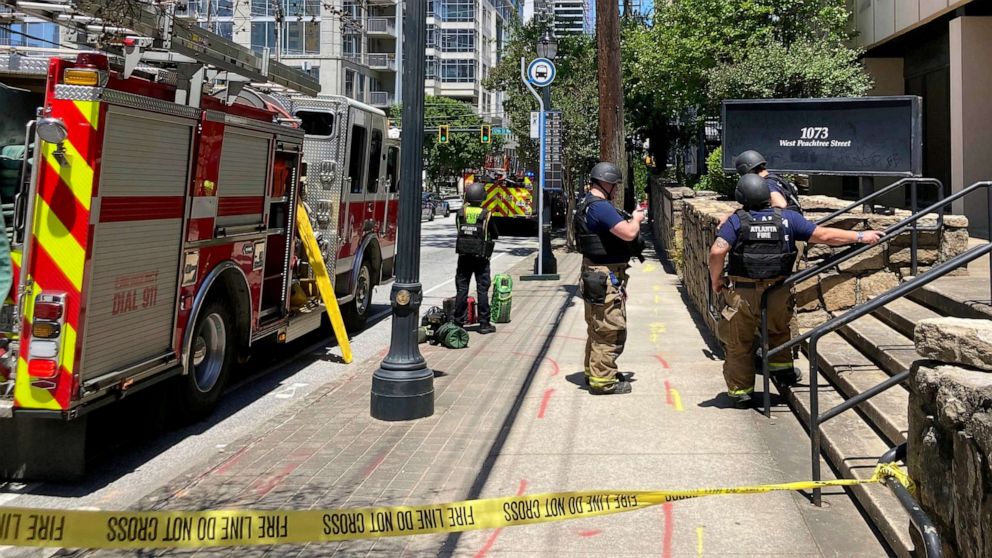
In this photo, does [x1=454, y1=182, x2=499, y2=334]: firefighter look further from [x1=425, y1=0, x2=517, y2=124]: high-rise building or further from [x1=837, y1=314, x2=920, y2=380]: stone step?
[x1=425, y1=0, x2=517, y2=124]: high-rise building

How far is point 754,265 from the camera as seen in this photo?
6.29 m

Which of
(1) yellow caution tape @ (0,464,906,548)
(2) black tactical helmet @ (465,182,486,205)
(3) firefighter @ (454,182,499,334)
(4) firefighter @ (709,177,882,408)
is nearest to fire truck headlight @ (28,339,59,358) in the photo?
(1) yellow caution tape @ (0,464,906,548)

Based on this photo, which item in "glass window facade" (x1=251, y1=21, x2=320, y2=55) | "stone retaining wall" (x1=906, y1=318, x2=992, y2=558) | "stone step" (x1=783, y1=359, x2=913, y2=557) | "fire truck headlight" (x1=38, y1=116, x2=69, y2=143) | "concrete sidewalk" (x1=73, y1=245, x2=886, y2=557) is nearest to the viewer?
"stone retaining wall" (x1=906, y1=318, x2=992, y2=558)

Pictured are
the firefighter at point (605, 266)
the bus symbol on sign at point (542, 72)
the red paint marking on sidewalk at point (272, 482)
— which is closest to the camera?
the red paint marking on sidewalk at point (272, 482)

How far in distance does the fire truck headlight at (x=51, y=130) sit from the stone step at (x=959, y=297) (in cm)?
599

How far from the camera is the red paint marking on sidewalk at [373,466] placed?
18.0 feet

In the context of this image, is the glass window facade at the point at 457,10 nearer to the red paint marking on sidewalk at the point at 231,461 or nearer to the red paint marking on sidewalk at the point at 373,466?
the red paint marking on sidewalk at the point at 231,461

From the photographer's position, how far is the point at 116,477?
225 inches

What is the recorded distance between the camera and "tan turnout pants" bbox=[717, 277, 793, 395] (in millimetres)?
6473

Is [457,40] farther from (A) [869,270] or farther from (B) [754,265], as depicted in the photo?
(B) [754,265]

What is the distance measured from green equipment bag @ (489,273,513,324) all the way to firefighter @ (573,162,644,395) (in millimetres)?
4119

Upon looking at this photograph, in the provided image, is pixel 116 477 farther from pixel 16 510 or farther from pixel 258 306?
pixel 16 510

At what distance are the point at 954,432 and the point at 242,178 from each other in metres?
5.75

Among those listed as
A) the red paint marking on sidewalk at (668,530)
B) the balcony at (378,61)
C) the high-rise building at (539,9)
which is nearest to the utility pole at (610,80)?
the red paint marking on sidewalk at (668,530)
